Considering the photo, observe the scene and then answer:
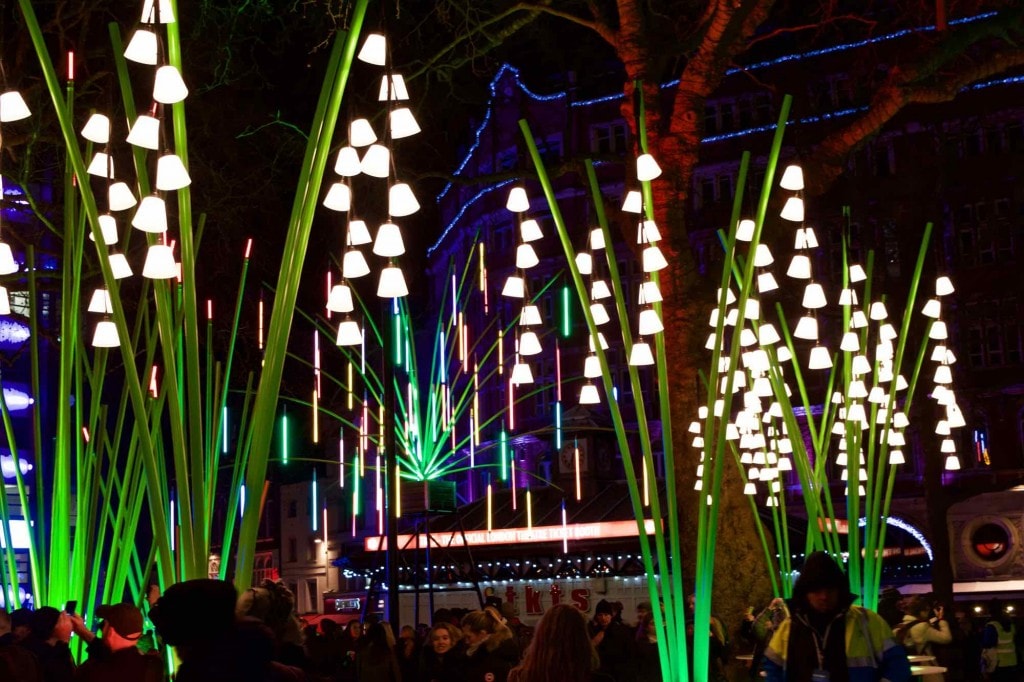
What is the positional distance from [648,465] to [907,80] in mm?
5979

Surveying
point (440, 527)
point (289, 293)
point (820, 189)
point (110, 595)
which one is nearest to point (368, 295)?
point (440, 527)

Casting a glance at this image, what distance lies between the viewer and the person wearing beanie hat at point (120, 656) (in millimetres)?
5508

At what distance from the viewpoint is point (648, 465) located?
9.04m

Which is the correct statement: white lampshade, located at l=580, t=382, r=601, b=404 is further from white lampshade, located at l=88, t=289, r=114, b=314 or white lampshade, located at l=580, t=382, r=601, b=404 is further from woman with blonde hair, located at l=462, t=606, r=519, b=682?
white lampshade, located at l=88, t=289, r=114, b=314

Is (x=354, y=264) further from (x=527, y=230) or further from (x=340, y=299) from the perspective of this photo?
(x=527, y=230)

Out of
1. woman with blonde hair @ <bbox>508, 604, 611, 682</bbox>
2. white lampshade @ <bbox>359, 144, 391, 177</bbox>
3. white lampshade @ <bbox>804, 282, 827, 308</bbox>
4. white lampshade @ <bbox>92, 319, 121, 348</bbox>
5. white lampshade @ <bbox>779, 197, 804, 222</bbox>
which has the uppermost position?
white lampshade @ <bbox>779, 197, 804, 222</bbox>

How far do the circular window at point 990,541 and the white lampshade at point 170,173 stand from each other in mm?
34822

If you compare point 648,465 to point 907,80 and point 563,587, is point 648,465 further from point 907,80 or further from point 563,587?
point 563,587

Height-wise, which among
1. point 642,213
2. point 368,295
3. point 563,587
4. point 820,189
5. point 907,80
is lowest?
point 563,587

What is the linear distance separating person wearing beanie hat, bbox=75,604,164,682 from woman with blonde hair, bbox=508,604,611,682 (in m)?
1.67

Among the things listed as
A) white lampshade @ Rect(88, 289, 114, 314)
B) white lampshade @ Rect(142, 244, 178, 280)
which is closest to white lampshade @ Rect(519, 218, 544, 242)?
white lampshade @ Rect(88, 289, 114, 314)

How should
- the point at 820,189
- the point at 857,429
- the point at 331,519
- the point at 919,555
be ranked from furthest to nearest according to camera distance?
the point at 331,519 < the point at 919,555 < the point at 820,189 < the point at 857,429

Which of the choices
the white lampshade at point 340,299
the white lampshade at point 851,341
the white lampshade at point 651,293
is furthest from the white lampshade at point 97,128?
the white lampshade at point 851,341

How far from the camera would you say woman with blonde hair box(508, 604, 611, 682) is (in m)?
4.70
